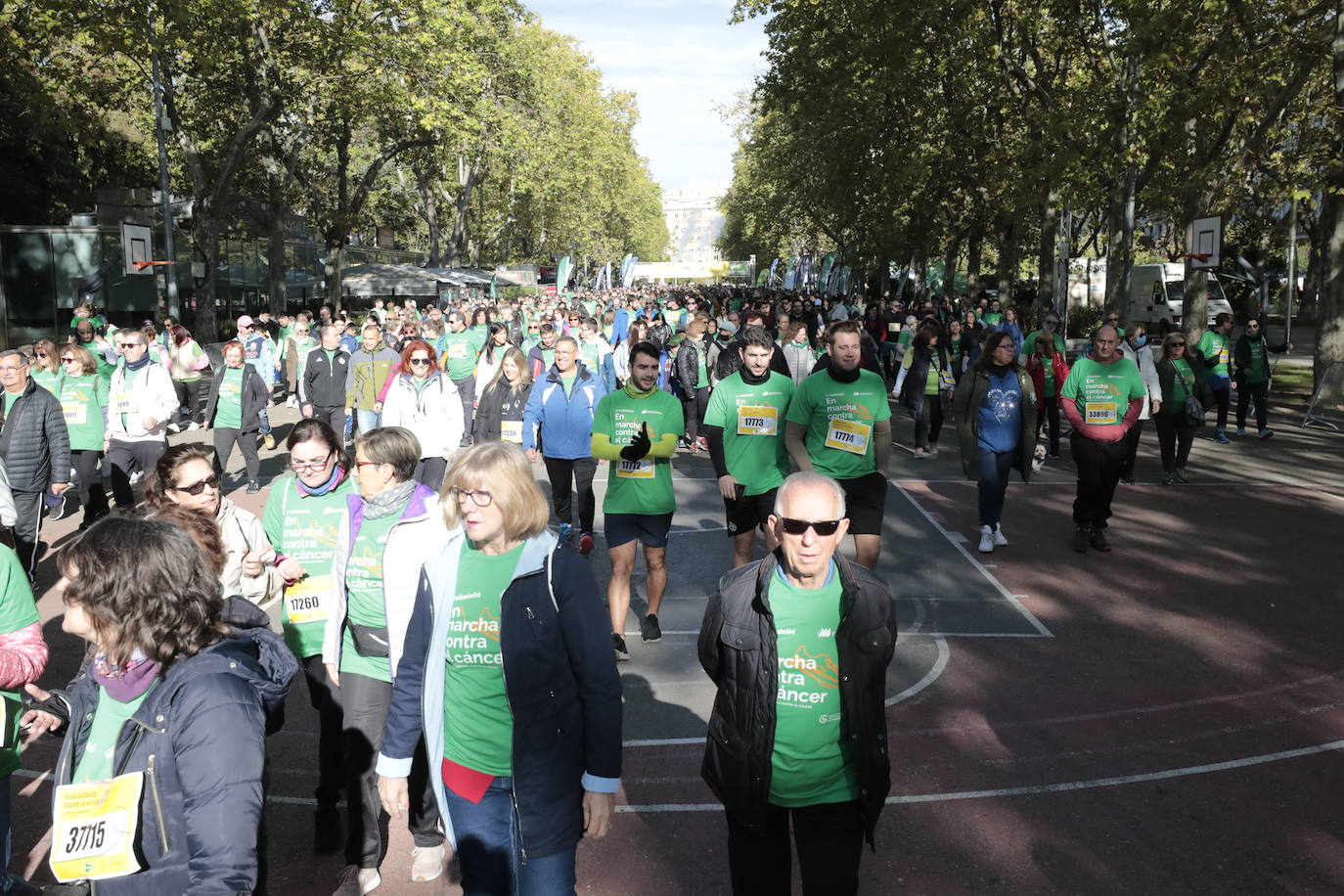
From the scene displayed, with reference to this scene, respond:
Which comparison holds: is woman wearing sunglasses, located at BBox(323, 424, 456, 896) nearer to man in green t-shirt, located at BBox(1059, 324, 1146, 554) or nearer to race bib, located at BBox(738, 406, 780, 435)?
race bib, located at BBox(738, 406, 780, 435)

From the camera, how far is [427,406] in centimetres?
872

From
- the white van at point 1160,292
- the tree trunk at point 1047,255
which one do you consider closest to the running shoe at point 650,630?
the tree trunk at point 1047,255

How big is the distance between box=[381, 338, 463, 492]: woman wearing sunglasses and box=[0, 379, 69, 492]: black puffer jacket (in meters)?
2.24

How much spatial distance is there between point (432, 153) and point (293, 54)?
12708 millimetres

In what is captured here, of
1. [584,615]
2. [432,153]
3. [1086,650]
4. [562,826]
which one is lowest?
[1086,650]

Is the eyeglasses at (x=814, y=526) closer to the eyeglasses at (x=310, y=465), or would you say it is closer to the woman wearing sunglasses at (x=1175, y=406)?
the eyeglasses at (x=310, y=465)

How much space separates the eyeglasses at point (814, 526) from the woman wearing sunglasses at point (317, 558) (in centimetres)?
209

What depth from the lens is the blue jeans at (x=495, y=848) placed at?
10.3ft

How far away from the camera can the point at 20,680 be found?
3.51m

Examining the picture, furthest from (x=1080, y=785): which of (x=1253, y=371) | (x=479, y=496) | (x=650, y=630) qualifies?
(x=1253, y=371)

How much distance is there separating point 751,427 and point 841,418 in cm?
58

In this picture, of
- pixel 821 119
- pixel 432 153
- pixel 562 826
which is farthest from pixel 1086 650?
pixel 432 153

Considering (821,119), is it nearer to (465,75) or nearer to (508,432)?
(465,75)

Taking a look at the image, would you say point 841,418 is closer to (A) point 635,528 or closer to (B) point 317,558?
(A) point 635,528
